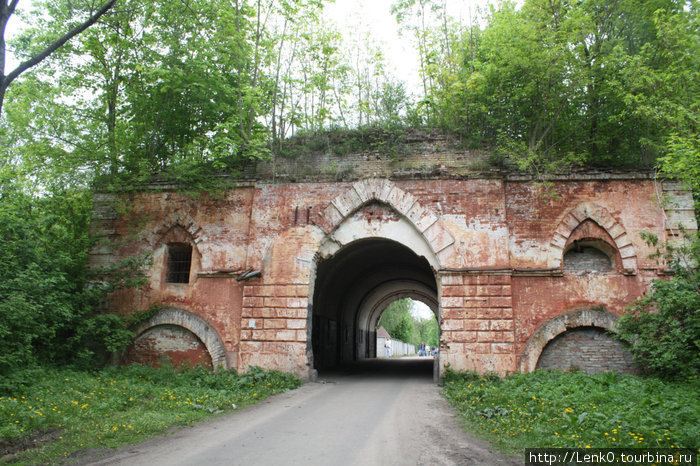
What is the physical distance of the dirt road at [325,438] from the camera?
212 inches

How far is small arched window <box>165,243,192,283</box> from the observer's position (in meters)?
13.3

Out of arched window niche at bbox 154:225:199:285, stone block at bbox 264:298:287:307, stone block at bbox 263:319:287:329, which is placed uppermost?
arched window niche at bbox 154:225:199:285

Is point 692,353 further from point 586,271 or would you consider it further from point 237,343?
point 237,343

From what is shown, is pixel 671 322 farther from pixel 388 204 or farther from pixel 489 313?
pixel 388 204

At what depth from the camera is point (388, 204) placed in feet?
40.4

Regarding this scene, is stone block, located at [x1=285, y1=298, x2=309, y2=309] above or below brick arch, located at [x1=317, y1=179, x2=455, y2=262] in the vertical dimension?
below

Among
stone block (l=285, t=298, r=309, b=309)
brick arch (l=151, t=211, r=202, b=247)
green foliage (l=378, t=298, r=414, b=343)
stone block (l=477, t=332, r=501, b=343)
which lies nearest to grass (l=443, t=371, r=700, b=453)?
stone block (l=477, t=332, r=501, b=343)

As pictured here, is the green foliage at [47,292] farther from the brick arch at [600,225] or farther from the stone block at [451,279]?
the brick arch at [600,225]

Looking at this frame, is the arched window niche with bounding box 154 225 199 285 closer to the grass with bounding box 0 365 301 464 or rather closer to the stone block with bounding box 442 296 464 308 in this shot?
the grass with bounding box 0 365 301 464

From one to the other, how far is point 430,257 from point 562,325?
351 centimetres

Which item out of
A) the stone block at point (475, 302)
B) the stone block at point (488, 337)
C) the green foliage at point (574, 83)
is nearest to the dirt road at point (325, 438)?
the stone block at point (488, 337)

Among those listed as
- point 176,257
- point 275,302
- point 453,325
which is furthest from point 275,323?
point 453,325

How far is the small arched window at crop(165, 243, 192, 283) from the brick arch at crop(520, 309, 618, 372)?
365 inches

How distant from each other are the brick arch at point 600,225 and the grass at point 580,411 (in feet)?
9.78
